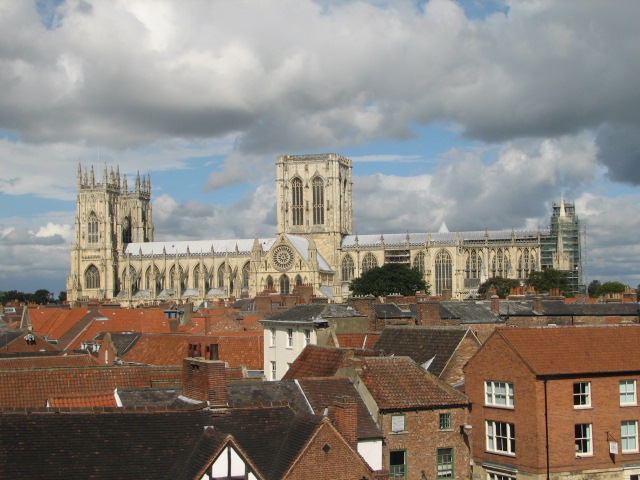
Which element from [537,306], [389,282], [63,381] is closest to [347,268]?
[389,282]

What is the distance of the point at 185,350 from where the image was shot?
1588 inches

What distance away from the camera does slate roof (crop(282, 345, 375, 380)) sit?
27203 mm

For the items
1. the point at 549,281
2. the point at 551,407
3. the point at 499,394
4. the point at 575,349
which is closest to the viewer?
the point at 551,407

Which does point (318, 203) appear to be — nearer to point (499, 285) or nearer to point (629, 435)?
point (499, 285)

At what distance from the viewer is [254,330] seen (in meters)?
52.1

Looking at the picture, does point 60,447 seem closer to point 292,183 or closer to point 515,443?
point 515,443

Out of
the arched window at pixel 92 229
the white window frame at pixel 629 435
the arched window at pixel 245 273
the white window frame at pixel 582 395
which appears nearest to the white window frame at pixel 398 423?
the white window frame at pixel 582 395

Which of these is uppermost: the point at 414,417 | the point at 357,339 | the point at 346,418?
the point at 357,339

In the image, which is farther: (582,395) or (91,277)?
(91,277)

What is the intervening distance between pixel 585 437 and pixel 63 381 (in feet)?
50.8

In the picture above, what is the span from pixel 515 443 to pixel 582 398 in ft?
8.14

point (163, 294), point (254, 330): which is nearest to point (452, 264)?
point (163, 294)

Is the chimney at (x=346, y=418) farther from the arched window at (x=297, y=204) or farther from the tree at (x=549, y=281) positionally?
the arched window at (x=297, y=204)

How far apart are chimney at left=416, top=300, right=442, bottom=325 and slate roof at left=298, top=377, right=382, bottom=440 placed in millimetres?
13962
